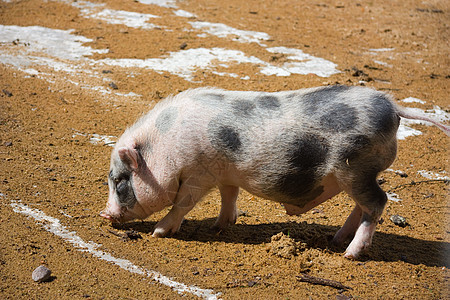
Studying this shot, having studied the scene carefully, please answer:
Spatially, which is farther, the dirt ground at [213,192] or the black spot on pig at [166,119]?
the black spot on pig at [166,119]

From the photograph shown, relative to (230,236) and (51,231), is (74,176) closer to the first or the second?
(51,231)

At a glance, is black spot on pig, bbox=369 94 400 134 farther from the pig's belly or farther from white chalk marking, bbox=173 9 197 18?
white chalk marking, bbox=173 9 197 18

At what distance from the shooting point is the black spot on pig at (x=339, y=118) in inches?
196

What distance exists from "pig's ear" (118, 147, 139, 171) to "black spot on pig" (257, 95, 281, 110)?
1362 mm

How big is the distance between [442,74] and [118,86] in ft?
21.3

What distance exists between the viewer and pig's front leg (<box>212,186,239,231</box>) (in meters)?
5.83

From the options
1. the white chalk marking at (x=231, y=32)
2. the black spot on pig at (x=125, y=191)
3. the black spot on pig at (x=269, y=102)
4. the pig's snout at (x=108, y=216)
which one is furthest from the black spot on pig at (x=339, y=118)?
the white chalk marking at (x=231, y=32)

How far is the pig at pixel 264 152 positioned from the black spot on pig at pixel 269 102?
0.03 ft

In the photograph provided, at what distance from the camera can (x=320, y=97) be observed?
17.2 ft

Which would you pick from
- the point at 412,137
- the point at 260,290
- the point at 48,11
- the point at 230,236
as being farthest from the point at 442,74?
the point at 48,11

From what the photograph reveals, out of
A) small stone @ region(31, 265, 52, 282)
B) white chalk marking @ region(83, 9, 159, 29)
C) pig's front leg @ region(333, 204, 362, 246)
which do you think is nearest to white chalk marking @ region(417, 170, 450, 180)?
pig's front leg @ region(333, 204, 362, 246)

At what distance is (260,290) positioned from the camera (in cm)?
463

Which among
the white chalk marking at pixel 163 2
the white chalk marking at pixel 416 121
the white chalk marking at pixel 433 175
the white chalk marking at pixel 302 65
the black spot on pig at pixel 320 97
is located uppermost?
the black spot on pig at pixel 320 97

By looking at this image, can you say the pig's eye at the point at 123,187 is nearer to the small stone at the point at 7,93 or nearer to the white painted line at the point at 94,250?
the white painted line at the point at 94,250
